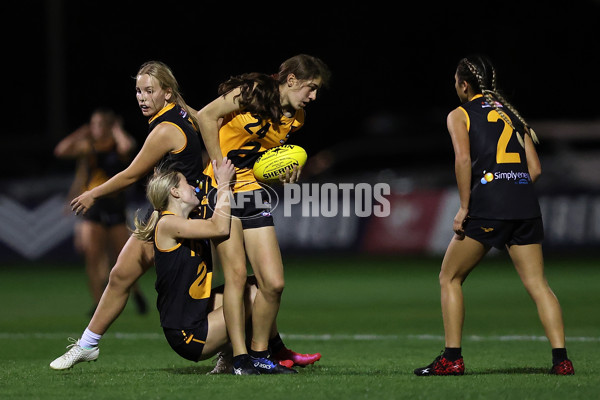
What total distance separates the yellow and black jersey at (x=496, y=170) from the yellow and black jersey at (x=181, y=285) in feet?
6.48

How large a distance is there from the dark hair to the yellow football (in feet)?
0.77

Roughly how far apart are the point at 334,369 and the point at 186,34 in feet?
92.0

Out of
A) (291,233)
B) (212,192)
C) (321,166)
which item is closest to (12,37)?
(321,166)

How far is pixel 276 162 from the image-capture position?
293 inches

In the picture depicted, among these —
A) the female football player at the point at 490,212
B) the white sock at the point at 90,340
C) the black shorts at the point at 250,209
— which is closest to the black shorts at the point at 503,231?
the female football player at the point at 490,212

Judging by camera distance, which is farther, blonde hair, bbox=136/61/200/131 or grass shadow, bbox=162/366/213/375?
grass shadow, bbox=162/366/213/375

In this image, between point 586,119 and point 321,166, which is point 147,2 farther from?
point 586,119

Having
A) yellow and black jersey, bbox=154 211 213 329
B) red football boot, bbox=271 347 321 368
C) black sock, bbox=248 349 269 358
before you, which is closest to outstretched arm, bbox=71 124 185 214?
yellow and black jersey, bbox=154 211 213 329

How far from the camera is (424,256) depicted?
66.0 feet

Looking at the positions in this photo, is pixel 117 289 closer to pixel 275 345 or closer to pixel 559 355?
pixel 275 345

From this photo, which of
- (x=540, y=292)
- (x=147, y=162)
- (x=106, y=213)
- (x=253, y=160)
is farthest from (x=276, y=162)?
(x=106, y=213)

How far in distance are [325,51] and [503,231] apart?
96.0 feet

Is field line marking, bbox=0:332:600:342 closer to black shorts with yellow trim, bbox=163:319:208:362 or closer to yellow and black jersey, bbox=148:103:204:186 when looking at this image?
black shorts with yellow trim, bbox=163:319:208:362

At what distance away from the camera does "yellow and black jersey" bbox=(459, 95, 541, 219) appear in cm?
720
